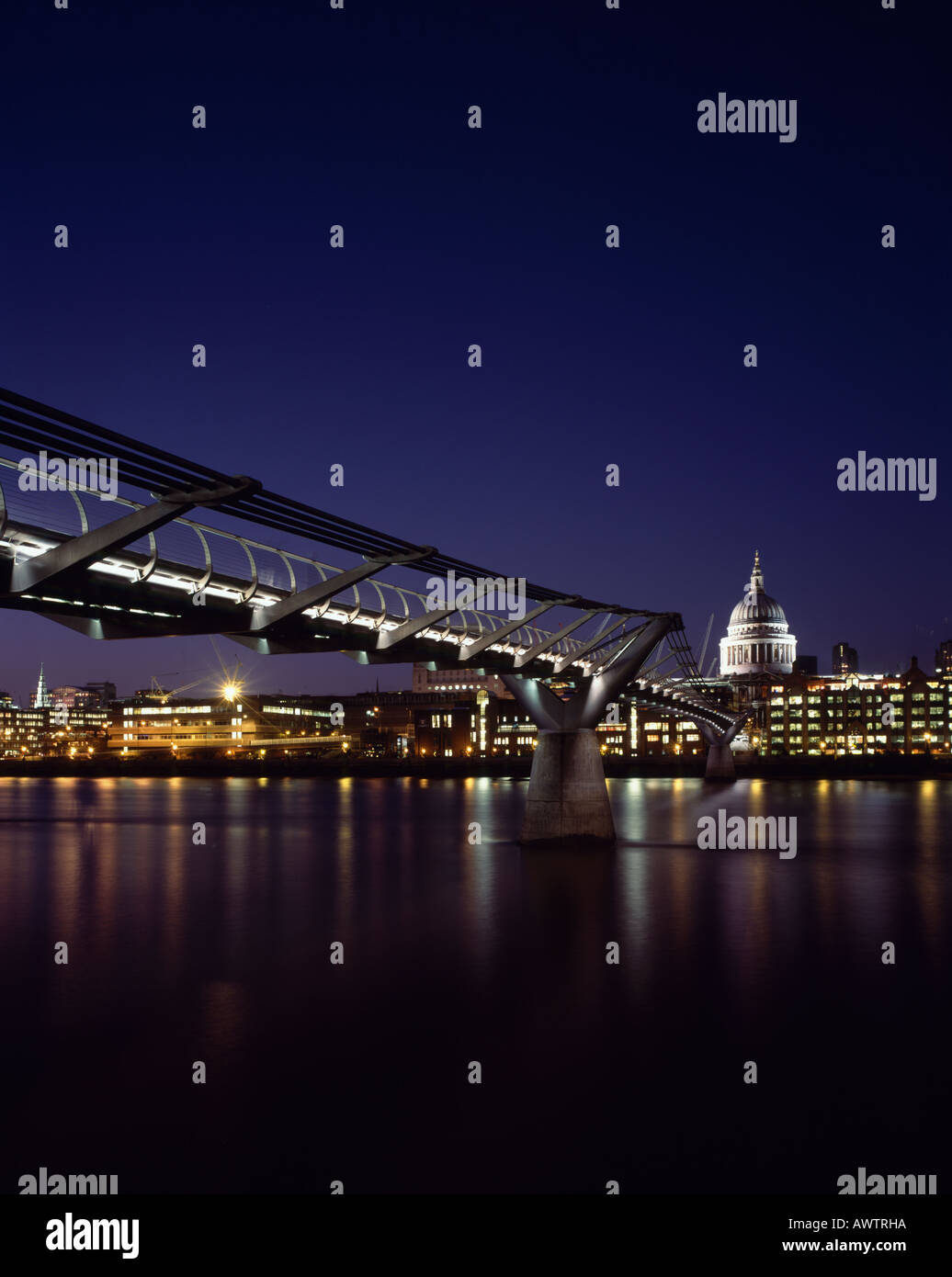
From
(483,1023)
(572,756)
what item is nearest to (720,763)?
(572,756)

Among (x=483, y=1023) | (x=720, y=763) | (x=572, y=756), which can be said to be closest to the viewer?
(x=483, y=1023)

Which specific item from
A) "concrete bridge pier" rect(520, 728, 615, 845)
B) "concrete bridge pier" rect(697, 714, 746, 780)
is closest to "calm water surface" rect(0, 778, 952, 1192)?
"concrete bridge pier" rect(520, 728, 615, 845)

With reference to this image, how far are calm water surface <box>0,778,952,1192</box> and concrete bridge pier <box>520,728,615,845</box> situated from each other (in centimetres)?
183

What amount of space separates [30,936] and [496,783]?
9879cm

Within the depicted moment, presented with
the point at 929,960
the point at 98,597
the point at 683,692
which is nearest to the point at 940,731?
the point at 683,692

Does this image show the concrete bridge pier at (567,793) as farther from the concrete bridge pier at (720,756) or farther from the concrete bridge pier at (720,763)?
the concrete bridge pier at (720,763)

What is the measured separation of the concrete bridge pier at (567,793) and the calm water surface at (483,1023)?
1825mm

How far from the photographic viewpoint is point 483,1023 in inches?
722

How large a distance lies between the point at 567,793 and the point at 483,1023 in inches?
974

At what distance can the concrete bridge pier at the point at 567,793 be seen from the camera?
4181 cm

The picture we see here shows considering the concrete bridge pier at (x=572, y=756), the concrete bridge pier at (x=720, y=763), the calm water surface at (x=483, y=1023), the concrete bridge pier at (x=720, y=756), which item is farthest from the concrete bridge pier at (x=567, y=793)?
the concrete bridge pier at (x=720, y=763)

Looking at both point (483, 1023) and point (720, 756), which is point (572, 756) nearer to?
point (483, 1023)

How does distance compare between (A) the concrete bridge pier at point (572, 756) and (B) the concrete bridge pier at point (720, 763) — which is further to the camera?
(B) the concrete bridge pier at point (720, 763)
